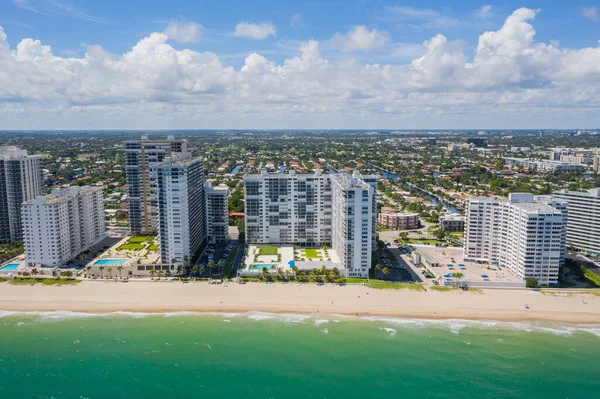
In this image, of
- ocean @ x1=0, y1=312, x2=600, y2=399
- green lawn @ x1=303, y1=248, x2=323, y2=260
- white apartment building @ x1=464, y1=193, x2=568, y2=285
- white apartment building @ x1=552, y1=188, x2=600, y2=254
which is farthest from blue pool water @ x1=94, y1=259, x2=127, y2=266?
white apartment building @ x1=552, y1=188, x2=600, y2=254

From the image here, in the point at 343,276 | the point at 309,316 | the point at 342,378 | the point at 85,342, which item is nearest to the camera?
the point at 342,378

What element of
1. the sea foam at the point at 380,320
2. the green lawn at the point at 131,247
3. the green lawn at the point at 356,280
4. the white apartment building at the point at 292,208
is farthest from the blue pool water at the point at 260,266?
the green lawn at the point at 131,247

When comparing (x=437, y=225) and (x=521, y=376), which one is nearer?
(x=521, y=376)

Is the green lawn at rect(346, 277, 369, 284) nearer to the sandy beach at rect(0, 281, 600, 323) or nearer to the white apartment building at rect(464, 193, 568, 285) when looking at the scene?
the sandy beach at rect(0, 281, 600, 323)

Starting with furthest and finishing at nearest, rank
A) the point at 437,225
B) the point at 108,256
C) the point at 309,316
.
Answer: the point at 437,225 → the point at 108,256 → the point at 309,316

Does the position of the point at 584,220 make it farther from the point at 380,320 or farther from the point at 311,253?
the point at 311,253

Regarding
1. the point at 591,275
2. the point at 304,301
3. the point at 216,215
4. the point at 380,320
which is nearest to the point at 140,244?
the point at 216,215

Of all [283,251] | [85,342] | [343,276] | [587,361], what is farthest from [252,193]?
[587,361]

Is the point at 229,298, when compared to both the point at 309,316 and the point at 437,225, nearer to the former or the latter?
the point at 309,316
